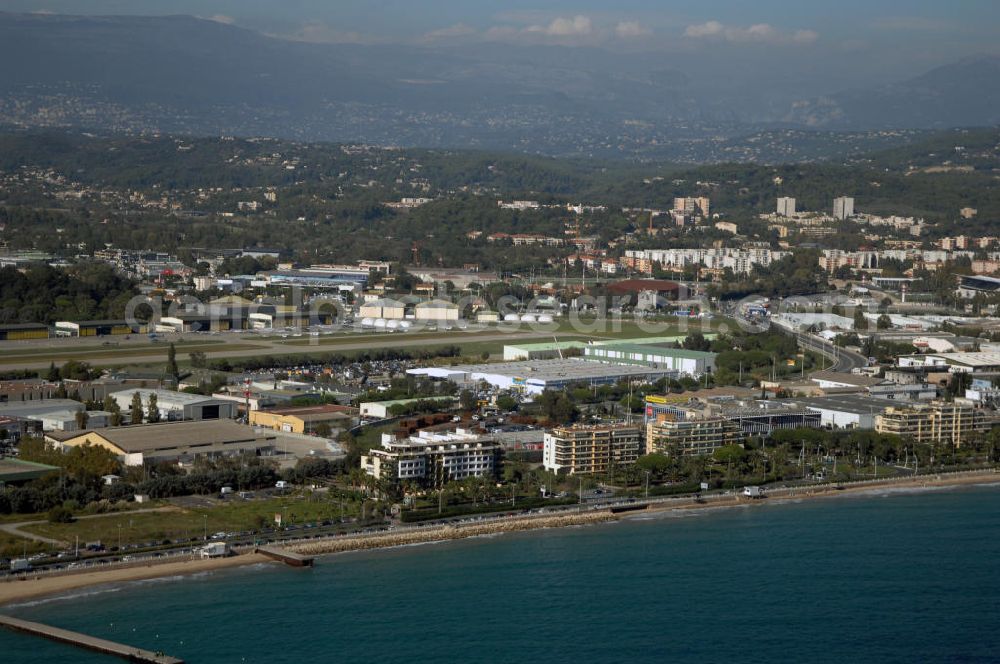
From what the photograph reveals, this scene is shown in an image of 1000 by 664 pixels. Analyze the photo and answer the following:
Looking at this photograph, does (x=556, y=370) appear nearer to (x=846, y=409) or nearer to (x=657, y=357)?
(x=657, y=357)

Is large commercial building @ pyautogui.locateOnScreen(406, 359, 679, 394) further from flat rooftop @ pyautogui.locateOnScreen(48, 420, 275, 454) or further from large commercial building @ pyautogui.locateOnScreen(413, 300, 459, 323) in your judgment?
large commercial building @ pyautogui.locateOnScreen(413, 300, 459, 323)

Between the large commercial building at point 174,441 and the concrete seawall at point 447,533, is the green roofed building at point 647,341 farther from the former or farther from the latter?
the concrete seawall at point 447,533

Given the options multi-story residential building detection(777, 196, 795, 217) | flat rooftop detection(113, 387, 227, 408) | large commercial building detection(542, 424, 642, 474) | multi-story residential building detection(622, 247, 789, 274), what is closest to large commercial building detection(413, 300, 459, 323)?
multi-story residential building detection(622, 247, 789, 274)

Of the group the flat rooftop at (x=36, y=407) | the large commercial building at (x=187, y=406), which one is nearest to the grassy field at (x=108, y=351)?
the flat rooftop at (x=36, y=407)

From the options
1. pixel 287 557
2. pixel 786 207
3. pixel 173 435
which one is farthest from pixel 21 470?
pixel 786 207

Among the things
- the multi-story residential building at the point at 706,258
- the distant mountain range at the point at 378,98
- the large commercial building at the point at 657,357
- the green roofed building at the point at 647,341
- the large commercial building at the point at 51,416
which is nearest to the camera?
the large commercial building at the point at 51,416

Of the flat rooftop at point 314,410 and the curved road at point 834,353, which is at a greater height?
the flat rooftop at point 314,410
